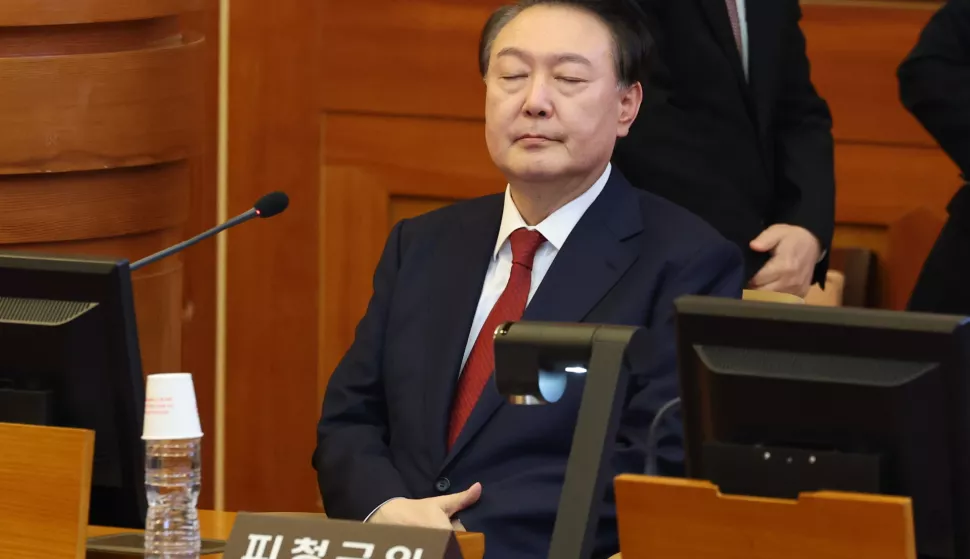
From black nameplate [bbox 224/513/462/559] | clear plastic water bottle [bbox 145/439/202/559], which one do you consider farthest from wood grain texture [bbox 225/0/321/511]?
black nameplate [bbox 224/513/462/559]

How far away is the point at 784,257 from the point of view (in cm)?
261

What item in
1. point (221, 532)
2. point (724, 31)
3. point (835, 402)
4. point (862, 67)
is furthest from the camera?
point (862, 67)

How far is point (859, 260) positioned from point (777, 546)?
204cm

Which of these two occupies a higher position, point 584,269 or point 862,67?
point 862,67

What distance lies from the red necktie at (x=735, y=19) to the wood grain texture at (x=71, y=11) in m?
0.94

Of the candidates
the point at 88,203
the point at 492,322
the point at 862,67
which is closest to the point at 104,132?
the point at 88,203

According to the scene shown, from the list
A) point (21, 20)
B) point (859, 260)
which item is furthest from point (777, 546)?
point (859, 260)

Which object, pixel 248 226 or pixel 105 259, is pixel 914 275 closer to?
pixel 248 226

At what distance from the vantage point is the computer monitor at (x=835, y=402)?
4.55 ft

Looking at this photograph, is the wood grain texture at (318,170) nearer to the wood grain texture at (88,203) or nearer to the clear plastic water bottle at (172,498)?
the wood grain texture at (88,203)

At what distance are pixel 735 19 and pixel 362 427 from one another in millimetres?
902

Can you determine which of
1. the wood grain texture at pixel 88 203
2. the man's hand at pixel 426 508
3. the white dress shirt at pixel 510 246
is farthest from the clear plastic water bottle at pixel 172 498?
the wood grain texture at pixel 88 203

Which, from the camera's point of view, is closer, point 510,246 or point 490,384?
point 490,384

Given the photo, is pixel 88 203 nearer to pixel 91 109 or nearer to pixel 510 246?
pixel 91 109
